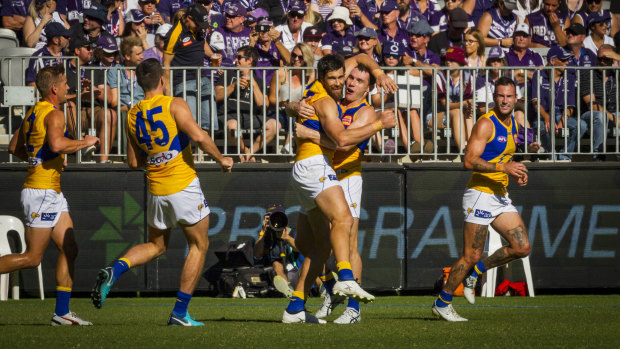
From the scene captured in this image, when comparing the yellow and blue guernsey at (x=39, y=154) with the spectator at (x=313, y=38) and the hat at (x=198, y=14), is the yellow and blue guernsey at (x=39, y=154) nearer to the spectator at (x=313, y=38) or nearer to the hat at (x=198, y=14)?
the hat at (x=198, y=14)

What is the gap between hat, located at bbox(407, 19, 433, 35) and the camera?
1595 centimetres

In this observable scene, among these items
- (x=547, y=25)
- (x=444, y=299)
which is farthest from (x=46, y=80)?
(x=547, y=25)

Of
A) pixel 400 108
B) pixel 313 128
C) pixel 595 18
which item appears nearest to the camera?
pixel 313 128

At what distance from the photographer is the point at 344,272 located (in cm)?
817

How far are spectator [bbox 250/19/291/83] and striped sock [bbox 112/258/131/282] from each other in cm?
727

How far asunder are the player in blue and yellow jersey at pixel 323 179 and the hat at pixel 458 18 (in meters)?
8.19

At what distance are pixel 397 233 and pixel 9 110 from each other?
6.06m

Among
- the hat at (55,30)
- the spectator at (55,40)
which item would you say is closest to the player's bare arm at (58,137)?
the spectator at (55,40)

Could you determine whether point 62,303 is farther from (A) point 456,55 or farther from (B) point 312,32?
(A) point 456,55

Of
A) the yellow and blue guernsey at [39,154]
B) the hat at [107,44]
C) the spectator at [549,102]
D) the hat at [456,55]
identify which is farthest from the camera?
the hat at [456,55]

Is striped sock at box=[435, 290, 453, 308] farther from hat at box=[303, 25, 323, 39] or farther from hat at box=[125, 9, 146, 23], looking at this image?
hat at box=[125, 9, 146, 23]

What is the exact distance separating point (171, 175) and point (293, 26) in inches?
323

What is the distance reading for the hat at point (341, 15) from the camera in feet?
53.0

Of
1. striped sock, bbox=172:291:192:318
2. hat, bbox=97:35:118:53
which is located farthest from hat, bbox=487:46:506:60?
striped sock, bbox=172:291:192:318
